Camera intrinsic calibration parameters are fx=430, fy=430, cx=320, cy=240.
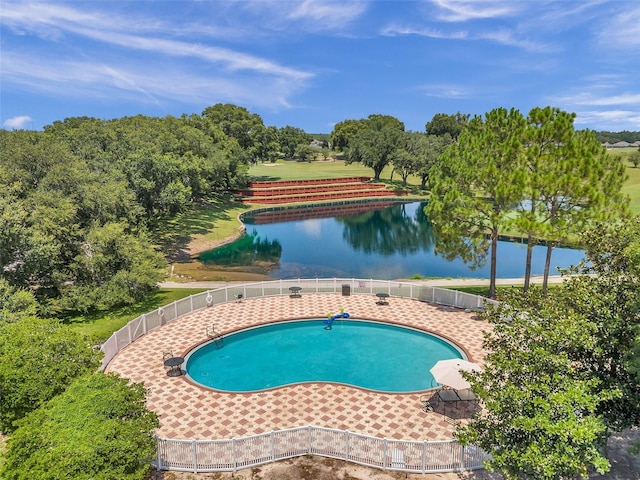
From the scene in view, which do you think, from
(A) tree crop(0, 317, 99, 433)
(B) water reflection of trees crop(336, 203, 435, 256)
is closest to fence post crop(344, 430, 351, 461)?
(A) tree crop(0, 317, 99, 433)

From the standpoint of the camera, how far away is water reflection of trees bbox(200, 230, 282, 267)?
45750 millimetres

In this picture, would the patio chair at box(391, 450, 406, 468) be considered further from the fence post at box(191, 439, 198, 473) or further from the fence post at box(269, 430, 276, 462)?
the fence post at box(191, 439, 198, 473)

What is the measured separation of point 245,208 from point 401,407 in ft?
210

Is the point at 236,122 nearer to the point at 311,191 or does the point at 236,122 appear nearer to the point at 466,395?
the point at 311,191

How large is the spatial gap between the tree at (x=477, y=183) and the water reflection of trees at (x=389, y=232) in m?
22.6

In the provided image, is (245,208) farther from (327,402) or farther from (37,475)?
(37,475)

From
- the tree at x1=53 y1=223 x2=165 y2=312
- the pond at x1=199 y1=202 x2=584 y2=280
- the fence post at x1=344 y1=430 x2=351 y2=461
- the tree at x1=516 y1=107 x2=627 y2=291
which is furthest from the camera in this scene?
the pond at x1=199 y1=202 x2=584 y2=280

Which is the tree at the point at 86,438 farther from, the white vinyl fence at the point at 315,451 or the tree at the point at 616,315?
the tree at the point at 616,315

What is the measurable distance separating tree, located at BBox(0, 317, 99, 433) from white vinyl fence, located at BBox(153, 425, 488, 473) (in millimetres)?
3835

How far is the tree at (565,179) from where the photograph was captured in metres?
22.9

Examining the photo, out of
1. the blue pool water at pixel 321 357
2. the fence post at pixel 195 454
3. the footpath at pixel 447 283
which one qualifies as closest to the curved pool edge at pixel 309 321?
the blue pool water at pixel 321 357

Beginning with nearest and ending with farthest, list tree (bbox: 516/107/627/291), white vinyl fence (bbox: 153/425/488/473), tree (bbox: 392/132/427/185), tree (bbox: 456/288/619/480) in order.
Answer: tree (bbox: 456/288/619/480), white vinyl fence (bbox: 153/425/488/473), tree (bbox: 516/107/627/291), tree (bbox: 392/132/427/185)

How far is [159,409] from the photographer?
640 inches

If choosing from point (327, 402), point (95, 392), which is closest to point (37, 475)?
point (95, 392)
